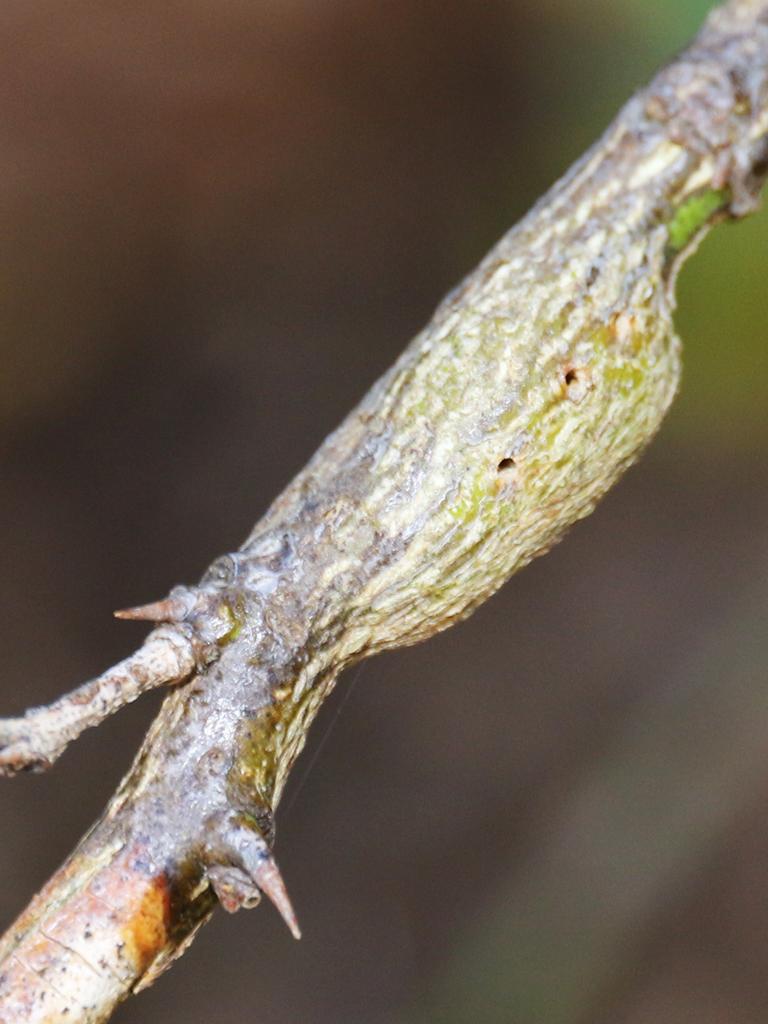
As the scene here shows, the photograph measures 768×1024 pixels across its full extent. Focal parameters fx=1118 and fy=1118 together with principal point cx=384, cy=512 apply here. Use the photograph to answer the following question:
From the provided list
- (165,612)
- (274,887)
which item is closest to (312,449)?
(165,612)

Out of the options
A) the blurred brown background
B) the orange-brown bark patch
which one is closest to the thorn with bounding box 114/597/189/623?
the orange-brown bark patch

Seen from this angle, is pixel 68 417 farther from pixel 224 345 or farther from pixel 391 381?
pixel 391 381

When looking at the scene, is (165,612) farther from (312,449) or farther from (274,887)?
(312,449)

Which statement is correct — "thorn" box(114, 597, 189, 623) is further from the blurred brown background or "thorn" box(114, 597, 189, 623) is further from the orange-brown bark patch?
the blurred brown background

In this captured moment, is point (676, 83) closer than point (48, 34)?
Yes

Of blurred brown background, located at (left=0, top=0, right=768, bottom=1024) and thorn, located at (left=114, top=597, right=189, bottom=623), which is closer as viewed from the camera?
thorn, located at (left=114, top=597, right=189, bottom=623)

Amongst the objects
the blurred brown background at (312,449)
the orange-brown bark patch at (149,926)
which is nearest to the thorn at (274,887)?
the orange-brown bark patch at (149,926)

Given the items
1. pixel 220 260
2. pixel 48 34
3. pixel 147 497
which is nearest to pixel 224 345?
pixel 220 260
